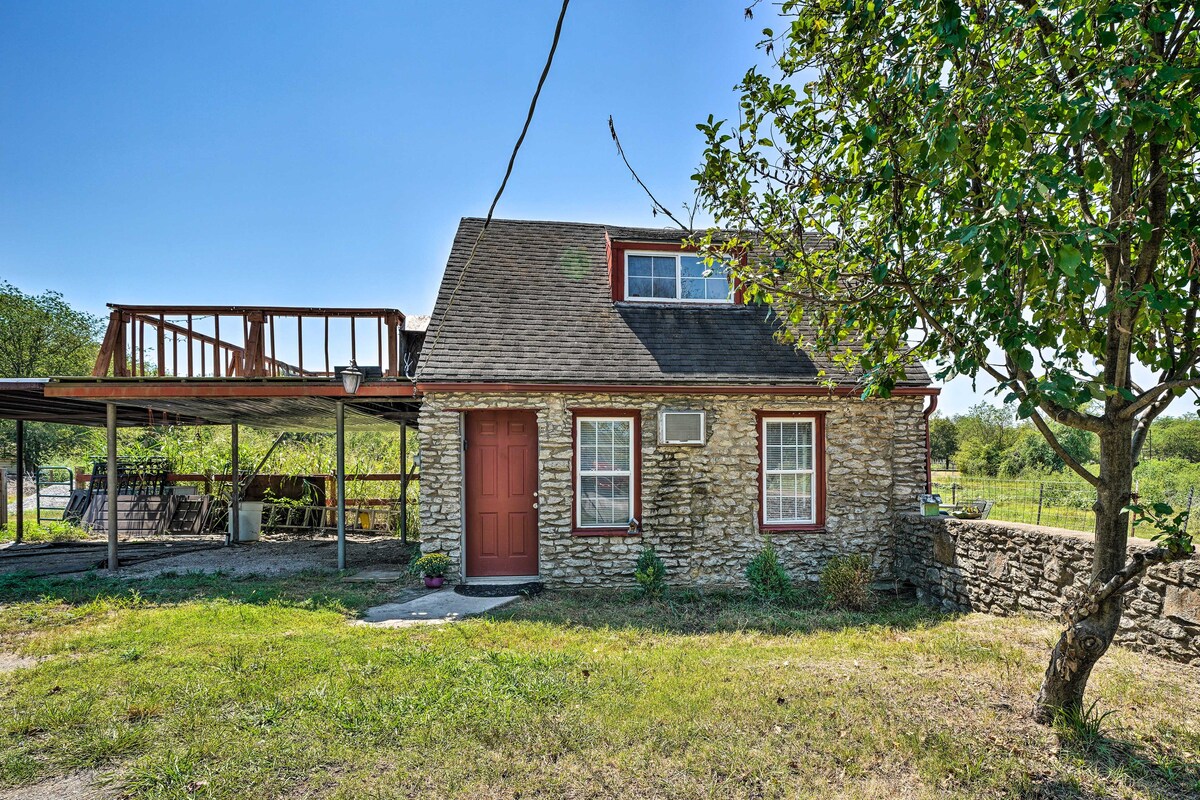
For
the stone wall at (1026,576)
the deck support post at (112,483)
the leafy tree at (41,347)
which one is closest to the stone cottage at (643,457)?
the stone wall at (1026,576)

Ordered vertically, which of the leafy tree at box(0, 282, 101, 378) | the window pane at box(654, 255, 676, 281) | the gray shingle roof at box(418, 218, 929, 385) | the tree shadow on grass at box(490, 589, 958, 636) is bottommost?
the tree shadow on grass at box(490, 589, 958, 636)

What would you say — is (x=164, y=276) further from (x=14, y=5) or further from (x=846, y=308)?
(x=846, y=308)

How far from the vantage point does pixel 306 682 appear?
4441 mm

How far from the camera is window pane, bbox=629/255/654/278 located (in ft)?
33.1

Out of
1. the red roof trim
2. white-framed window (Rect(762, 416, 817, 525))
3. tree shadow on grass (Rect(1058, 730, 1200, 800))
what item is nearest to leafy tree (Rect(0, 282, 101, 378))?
the red roof trim

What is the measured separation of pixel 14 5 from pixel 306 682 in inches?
430

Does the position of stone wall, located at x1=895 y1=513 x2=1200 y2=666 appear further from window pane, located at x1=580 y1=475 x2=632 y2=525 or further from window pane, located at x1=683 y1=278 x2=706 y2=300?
window pane, located at x1=683 y1=278 x2=706 y2=300

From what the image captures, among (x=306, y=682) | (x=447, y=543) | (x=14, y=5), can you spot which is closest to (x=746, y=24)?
(x=306, y=682)

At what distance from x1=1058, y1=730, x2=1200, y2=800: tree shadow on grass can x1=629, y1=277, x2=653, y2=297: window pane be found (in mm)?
7851

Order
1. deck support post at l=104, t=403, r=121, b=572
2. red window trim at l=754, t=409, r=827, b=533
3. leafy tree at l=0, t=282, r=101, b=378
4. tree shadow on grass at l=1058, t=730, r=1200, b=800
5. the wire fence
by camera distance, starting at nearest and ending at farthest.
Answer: tree shadow on grass at l=1058, t=730, r=1200, b=800, red window trim at l=754, t=409, r=827, b=533, deck support post at l=104, t=403, r=121, b=572, the wire fence, leafy tree at l=0, t=282, r=101, b=378

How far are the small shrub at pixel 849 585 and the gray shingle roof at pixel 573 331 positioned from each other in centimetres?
260

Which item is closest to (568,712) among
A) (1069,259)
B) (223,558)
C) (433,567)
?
(1069,259)

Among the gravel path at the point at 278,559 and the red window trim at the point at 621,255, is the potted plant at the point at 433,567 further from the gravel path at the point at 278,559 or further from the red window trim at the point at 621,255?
the red window trim at the point at 621,255

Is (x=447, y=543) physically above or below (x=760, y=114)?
below
